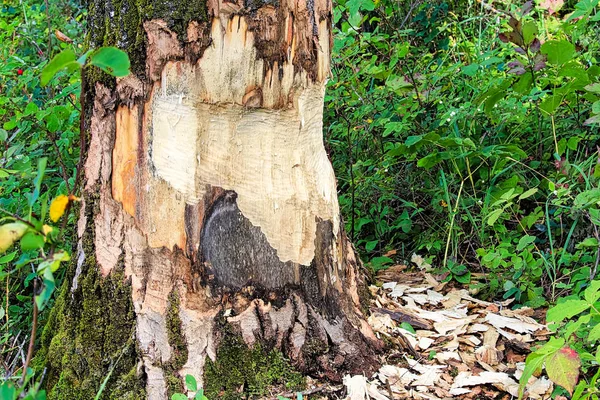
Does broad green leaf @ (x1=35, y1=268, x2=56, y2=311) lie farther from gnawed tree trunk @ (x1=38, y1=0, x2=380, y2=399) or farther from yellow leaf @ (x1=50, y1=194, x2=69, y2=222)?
gnawed tree trunk @ (x1=38, y1=0, x2=380, y2=399)

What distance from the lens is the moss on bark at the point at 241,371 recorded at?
2.23 meters

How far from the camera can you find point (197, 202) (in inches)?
85.9

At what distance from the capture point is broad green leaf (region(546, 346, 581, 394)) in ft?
6.57

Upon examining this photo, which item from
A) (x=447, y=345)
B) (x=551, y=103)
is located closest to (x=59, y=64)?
(x=447, y=345)

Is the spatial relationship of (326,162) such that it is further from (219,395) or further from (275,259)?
(219,395)

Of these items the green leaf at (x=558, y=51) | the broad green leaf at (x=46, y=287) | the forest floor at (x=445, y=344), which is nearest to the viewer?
the broad green leaf at (x=46, y=287)

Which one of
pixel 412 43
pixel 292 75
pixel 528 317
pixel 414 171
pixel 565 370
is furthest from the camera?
pixel 412 43

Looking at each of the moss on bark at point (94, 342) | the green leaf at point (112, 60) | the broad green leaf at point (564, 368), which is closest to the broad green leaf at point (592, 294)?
the broad green leaf at point (564, 368)

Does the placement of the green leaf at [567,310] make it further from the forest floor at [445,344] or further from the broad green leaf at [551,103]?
the broad green leaf at [551,103]

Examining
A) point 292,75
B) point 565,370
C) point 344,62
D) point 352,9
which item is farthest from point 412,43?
point 565,370

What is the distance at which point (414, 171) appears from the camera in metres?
3.70

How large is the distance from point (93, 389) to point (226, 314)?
1.60 ft

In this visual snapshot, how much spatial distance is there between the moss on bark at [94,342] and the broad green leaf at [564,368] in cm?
124

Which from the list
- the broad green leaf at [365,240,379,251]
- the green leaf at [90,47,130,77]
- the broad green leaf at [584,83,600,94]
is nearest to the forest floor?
the broad green leaf at [365,240,379,251]
